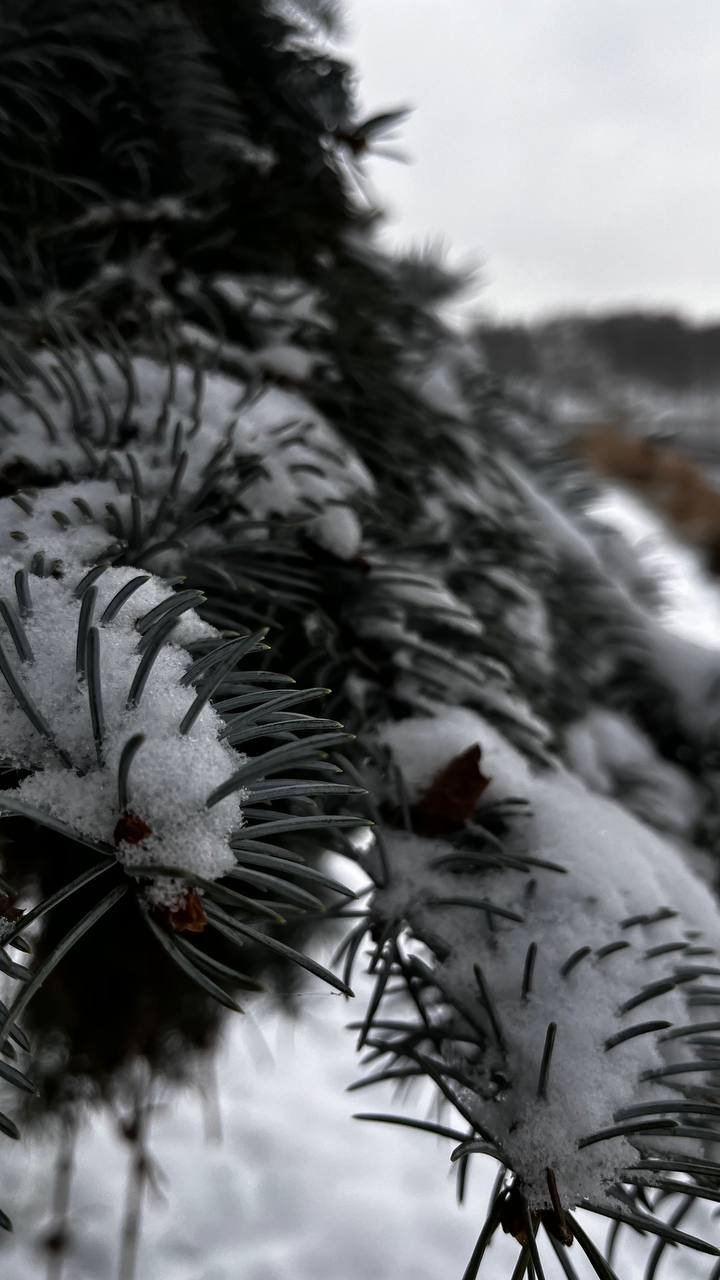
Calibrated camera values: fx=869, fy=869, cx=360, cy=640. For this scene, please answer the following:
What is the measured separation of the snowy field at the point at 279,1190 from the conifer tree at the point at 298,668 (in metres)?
0.60

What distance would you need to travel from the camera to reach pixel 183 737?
9.3 inches

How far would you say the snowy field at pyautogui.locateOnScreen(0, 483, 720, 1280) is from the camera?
1190mm

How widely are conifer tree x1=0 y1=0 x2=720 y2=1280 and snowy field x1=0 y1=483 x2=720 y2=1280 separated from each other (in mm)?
596

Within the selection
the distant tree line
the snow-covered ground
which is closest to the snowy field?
the snow-covered ground

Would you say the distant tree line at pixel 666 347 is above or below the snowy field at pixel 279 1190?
above

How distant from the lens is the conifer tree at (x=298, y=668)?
0.80 feet

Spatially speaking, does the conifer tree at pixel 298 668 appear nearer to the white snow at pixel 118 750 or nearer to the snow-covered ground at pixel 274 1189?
the white snow at pixel 118 750

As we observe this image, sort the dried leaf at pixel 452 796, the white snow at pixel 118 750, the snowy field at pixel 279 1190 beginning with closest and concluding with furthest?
the white snow at pixel 118 750
the dried leaf at pixel 452 796
the snowy field at pixel 279 1190

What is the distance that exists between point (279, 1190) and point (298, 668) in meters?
1.29

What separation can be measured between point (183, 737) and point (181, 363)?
0.26 m

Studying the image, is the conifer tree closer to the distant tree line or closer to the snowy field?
the snowy field

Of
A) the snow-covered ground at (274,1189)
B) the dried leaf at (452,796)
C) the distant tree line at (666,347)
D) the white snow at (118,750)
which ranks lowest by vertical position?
the snow-covered ground at (274,1189)

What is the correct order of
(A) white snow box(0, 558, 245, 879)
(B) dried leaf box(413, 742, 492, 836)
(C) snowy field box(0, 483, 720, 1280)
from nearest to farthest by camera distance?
(A) white snow box(0, 558, 245, 879)
(B) dried leaf box(413, 742, 492, 836)
(C) snowy field box(0, 483, 720, 1280)

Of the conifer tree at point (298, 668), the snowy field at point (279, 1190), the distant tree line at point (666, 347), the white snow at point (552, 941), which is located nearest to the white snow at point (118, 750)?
the conifer tree at point (298, 668)
